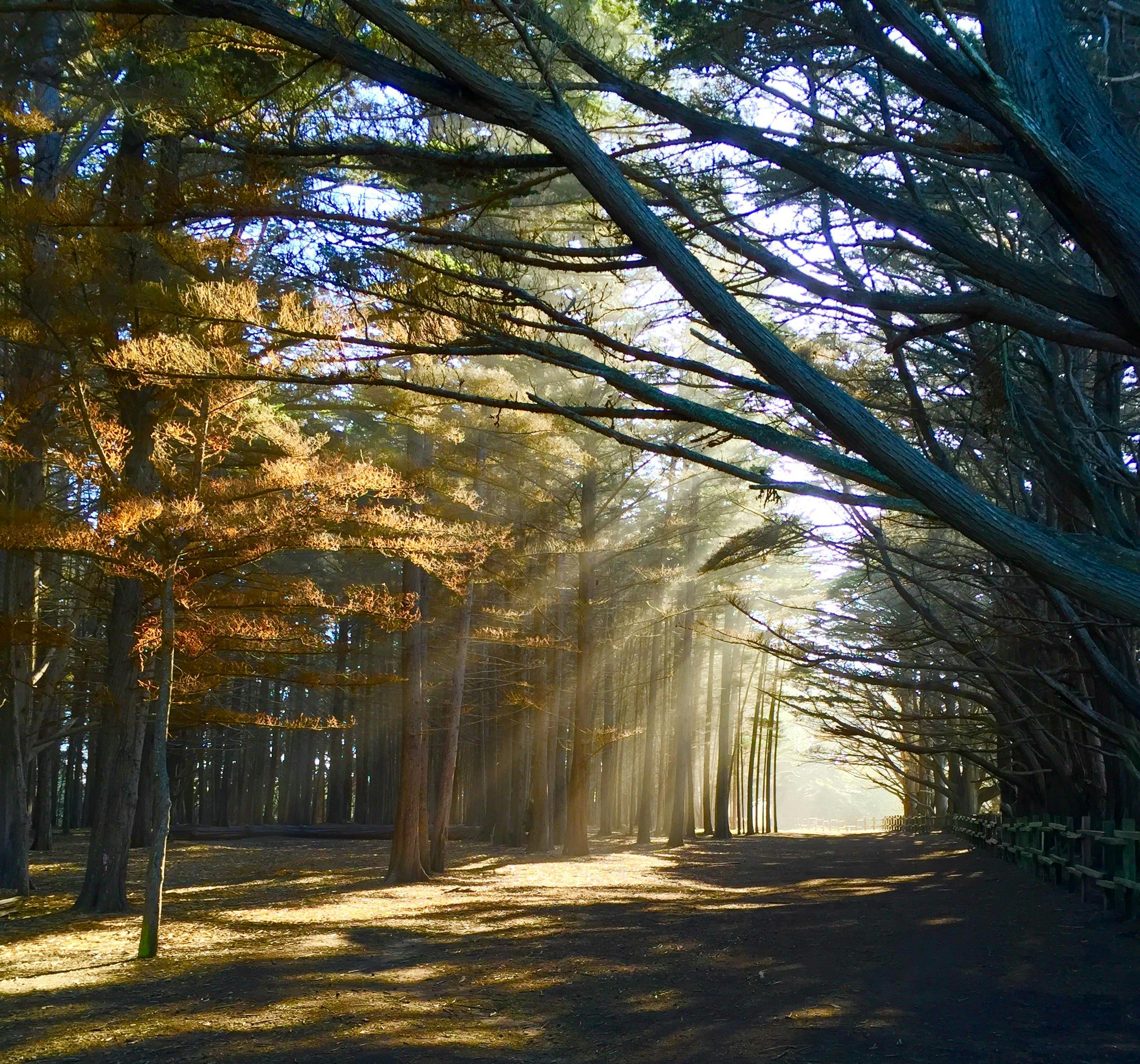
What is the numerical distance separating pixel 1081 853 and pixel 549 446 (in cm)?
970

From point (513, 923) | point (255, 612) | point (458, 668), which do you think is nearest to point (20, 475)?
point (255, 612)

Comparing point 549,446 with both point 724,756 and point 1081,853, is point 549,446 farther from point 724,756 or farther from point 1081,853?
point 724,756

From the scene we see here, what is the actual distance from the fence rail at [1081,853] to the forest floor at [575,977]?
35 centimetres

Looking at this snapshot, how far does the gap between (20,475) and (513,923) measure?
9005 millimetres

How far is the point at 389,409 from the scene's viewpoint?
14.1 metres

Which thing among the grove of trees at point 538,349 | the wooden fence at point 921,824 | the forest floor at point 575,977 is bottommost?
the wooden fence at point 921,824

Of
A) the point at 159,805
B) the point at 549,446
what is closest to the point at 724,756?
the point at 549,446

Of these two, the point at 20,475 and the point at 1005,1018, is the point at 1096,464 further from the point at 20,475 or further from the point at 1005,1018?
the point at 20,475

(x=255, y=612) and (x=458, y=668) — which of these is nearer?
(x=255, y=612)

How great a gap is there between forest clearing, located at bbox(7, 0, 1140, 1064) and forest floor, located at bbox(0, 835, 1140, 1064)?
7cm

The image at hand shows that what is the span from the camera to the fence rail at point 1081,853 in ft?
34.0

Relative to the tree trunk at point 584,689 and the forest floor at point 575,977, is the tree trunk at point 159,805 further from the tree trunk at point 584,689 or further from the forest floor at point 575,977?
the tree trunk at point 584,689

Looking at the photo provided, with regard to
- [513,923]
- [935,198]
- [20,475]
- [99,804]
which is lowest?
[513,923]

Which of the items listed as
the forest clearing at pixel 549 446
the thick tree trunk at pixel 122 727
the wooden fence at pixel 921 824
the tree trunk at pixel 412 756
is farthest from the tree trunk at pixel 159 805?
the wooden fence at pixel 921 824
